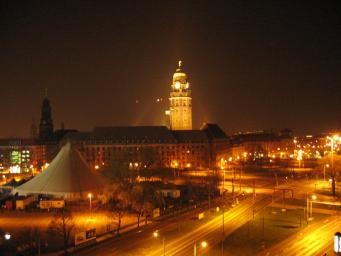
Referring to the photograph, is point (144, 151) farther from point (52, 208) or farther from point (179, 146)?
point (52, 208)

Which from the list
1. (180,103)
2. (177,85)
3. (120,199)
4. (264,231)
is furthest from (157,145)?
(264,231)

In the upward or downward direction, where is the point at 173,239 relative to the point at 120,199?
downward

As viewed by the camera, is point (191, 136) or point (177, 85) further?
point (177, 85)

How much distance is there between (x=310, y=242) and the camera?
31078 mm

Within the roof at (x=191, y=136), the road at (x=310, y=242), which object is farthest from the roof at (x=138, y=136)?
the road at (x=310, y=242)

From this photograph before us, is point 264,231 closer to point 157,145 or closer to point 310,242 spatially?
point 310,242

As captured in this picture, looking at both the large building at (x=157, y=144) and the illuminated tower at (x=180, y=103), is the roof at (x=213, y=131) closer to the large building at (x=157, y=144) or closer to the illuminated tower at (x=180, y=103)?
the large building at (x=157, y=144)

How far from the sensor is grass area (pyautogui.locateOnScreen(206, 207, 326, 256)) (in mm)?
29639

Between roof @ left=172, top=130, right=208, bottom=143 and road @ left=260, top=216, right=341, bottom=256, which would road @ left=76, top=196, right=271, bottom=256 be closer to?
road @ left=260, top=216, right=341, bottom=256

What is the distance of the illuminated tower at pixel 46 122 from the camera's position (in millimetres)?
114562

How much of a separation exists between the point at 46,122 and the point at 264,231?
89.4m

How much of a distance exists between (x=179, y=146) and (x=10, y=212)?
59784 mm

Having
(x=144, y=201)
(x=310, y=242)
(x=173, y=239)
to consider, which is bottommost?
(x=310, y=242)

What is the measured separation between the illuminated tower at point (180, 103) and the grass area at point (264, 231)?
73.6 metres
